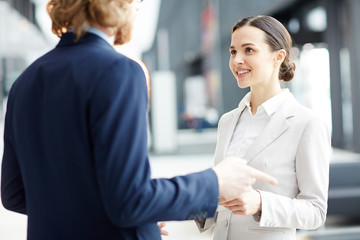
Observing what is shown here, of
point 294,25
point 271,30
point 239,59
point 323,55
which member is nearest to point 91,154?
point 239,59

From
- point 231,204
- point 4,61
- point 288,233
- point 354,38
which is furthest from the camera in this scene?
point 4,61

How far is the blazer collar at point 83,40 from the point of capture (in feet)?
3.64

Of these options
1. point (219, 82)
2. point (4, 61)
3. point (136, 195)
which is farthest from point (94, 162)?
point (219, 82)

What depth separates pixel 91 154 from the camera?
104 cm

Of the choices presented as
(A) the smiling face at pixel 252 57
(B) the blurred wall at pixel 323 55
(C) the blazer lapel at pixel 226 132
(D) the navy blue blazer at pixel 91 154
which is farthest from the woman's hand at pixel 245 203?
(B) the blurred wall at pixel 323 55

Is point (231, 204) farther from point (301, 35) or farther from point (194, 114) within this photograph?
point (194, 114)

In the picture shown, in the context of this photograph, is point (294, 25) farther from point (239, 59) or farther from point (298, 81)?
point (239, 59)

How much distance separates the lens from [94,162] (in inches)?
40.9

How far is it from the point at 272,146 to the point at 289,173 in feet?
0.32

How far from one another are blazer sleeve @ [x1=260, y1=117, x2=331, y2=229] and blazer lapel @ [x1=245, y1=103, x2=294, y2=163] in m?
0.08

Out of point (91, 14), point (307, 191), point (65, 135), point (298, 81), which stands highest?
point (91, 14)

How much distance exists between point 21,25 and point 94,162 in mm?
13395

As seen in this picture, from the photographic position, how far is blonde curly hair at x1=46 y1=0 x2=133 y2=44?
3.47ft

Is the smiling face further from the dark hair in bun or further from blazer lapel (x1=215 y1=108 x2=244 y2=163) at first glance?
blazer lapel (x1=215 y1=108 x2=244 y2=163)
